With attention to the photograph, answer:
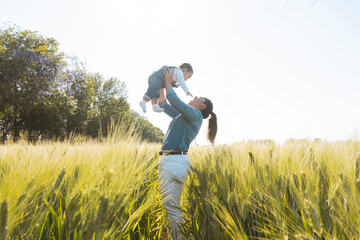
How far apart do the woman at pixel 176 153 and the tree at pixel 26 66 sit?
15.4m

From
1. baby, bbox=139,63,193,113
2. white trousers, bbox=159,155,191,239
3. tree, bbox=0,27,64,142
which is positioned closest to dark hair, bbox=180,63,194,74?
baby, bbox=139,63,193,113

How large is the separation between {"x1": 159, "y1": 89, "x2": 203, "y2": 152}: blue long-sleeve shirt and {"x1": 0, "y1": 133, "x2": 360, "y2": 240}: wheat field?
0.39 meters

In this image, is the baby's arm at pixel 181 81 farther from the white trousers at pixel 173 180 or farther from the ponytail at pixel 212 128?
the white trousers at pixel 173 180

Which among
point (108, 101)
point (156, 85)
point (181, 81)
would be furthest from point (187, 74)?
point (108, 101)

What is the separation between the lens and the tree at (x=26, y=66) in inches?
566

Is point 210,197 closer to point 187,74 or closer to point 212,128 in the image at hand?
point 212,128

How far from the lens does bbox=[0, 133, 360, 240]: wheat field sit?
98cm

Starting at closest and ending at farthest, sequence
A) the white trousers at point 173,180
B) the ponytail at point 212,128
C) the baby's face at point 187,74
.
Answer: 1. the white trousers at point 173,180
2. the ponytail at point 212,128
3. the baby's face at point 187,74

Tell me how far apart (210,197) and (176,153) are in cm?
86

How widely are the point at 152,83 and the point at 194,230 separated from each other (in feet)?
9.41

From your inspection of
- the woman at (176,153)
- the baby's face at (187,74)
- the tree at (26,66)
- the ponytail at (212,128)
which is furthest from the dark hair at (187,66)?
the tree at (26,66)

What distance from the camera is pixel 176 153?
96.0 inches

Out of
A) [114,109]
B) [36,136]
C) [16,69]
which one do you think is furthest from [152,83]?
[114,109]

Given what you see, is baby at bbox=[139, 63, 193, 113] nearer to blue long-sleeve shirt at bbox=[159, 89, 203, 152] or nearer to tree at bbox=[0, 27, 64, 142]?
blue long-sleeve shirt at bbox=[159, 89, 203, 152]
